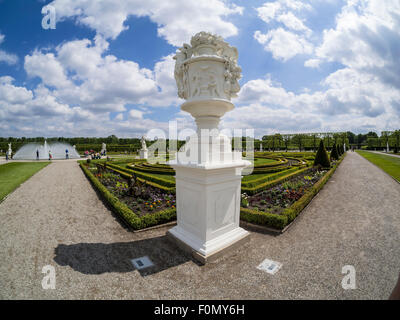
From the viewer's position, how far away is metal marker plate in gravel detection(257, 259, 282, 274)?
11.6 feet

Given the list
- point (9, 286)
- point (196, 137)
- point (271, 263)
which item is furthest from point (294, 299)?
point (9, 286)

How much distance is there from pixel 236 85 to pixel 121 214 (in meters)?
5.08

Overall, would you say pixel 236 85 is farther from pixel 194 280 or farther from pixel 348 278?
pixel 348 278

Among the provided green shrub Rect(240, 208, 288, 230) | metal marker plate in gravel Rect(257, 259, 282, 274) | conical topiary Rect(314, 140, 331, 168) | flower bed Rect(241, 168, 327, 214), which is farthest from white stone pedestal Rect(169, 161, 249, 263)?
conical topiary Rect(314, 140, 331, 168)

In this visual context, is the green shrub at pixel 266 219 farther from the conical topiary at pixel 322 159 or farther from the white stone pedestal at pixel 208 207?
the conical topiary at pixel 322 159

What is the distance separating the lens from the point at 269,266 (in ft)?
12.0

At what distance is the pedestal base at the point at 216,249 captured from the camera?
12.2 feet

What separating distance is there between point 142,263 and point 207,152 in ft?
8.48

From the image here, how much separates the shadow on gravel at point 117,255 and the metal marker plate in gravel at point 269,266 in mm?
1455

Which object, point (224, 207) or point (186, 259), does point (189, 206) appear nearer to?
point (224, 207)

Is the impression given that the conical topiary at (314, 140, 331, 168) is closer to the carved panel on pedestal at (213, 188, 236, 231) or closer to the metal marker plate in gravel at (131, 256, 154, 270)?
the carved panel on pedestal at (213, 188, 236, 231)

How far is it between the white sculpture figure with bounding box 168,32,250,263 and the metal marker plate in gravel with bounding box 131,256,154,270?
0.79m

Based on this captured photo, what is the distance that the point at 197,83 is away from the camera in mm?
3584

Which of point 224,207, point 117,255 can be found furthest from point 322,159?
point 117,255
